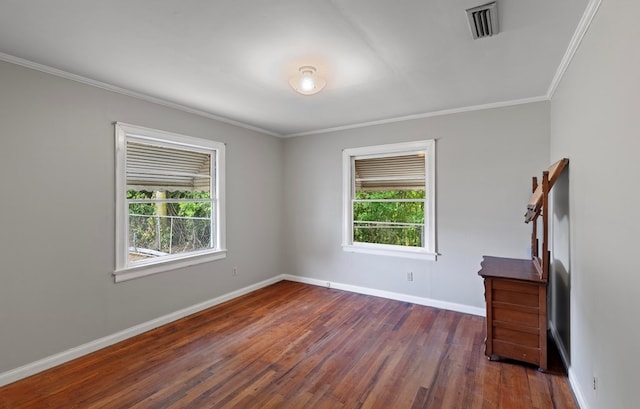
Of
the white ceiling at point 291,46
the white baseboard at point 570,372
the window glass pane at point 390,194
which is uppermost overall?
the white ceiling at point 291,46

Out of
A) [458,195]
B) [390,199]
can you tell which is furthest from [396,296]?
[458,195]

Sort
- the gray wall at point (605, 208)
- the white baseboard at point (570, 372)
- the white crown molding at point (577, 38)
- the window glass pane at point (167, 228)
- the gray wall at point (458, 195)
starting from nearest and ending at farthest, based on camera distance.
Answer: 1. the gray wall at point (605, 208)
2. the white crown molding at point (577, 38)
3. the white baseboard at point (570, 372)
4. the window glass pane at point (167, 228)
5. the gray wall at point (458, 195)

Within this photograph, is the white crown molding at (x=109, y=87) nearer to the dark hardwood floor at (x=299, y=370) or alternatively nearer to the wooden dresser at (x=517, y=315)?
the dark hardwood floor at (x=299, y=370)

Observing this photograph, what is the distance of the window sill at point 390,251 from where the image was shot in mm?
4009

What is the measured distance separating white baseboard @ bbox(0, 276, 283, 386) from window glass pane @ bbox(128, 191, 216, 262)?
2.35 ft

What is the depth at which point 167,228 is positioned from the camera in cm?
364

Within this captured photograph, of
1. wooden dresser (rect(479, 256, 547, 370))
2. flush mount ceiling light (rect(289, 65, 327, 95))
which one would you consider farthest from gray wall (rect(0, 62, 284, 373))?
wooden dresser (rect(479, 256, 547, 370))

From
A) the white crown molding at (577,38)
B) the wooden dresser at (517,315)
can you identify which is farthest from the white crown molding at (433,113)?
the wooden dresser at (517,315)

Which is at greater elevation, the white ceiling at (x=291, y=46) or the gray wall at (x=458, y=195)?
the white ceiling at (x=291, y=46)

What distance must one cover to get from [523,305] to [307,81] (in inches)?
104

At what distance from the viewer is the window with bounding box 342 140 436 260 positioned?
13.3 feet

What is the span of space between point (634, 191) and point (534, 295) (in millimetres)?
1553

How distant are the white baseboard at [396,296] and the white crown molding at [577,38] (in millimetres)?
2593

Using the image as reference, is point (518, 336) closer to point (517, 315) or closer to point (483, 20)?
point (517, 315)
